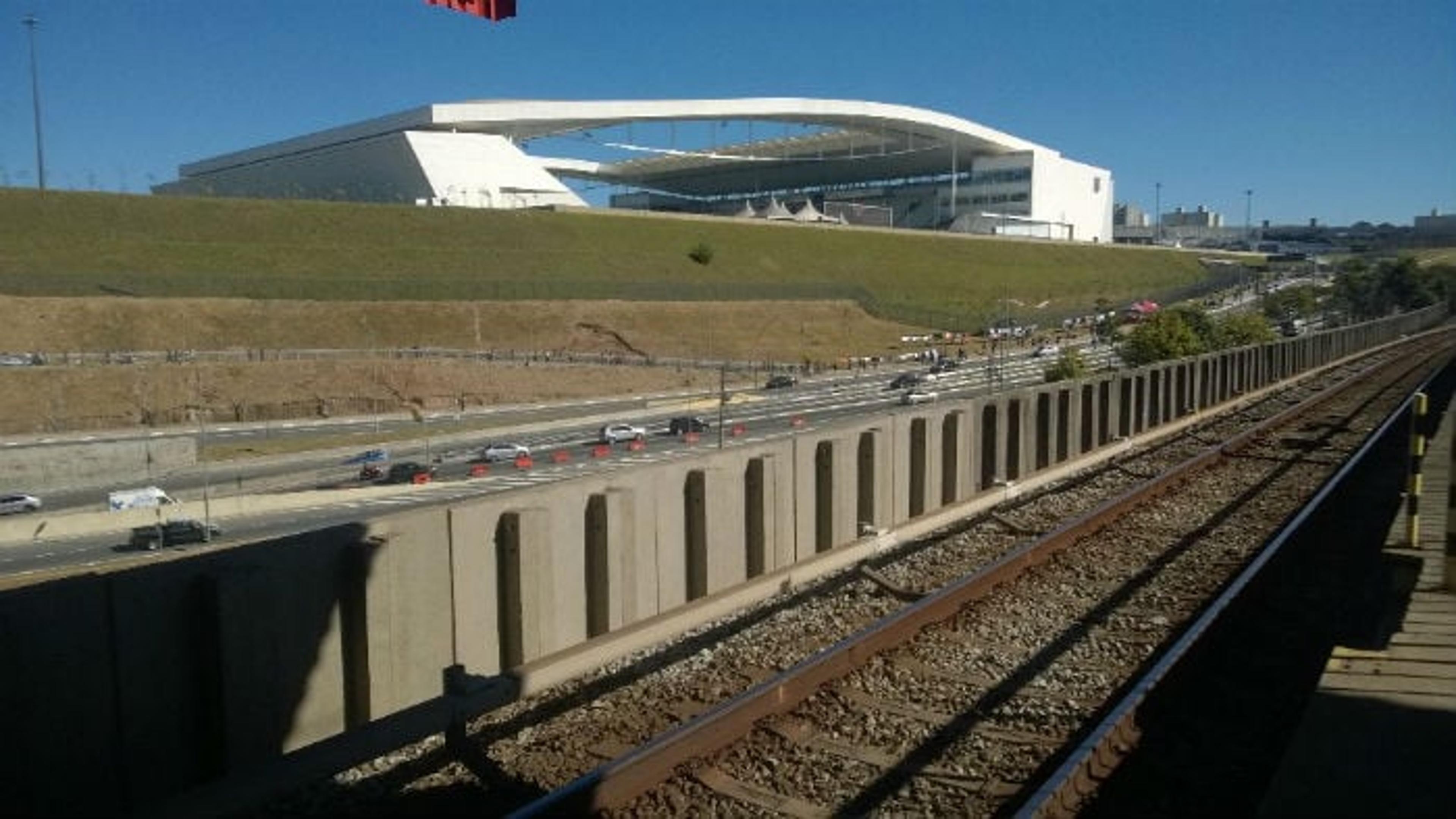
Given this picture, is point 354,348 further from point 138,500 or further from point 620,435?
point 138,500

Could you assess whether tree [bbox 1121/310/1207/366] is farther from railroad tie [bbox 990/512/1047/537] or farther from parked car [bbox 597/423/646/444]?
railroad tie [bbox 990/512/1047/537]

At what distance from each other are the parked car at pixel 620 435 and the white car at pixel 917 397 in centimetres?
873

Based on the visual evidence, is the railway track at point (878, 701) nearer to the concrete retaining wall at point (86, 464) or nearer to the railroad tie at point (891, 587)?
the railroad tie at point (891, 587)

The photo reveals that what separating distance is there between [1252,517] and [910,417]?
4.25 metres

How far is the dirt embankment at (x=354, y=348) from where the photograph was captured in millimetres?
43562

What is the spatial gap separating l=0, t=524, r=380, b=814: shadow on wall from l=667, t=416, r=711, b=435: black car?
95.4 ft

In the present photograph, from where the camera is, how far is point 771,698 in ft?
18.8

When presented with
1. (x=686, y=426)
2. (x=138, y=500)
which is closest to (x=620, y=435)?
(x=686, y=426)

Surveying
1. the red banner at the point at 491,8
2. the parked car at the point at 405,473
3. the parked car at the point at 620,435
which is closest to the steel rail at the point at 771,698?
the red banner at the point at 491,8

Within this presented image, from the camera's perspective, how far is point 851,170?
151m

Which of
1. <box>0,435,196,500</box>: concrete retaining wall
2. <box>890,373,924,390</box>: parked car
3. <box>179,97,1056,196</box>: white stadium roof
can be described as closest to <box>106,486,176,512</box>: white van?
<box>0,435,196,500</box>: concrete retaining wall

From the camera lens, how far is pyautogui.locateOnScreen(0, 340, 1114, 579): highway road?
2188cm

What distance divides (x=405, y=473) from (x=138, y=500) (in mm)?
6368

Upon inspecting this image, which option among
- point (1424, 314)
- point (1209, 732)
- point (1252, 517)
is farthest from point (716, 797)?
point (1424, 314)
